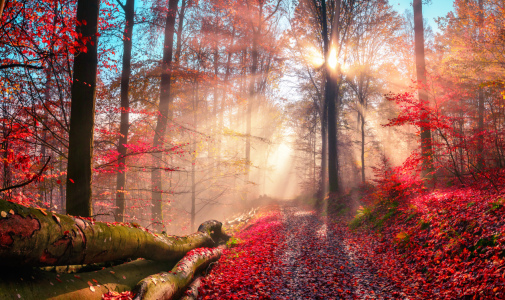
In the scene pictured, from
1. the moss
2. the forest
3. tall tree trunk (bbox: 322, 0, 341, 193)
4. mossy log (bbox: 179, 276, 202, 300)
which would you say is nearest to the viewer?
the forest

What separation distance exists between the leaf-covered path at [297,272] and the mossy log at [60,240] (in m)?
1.74

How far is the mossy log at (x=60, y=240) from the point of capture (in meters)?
2.79

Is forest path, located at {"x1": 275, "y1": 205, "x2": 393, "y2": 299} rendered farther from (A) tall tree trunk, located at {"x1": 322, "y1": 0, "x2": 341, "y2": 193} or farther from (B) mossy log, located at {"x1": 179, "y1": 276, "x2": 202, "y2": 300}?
(A) tall tree trunk, located at {"x1": 322, "y1": 0, "x2": 341, "y2": 193}

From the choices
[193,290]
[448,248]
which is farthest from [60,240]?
[448,248]

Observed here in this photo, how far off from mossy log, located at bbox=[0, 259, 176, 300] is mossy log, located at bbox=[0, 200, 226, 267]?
0.16m

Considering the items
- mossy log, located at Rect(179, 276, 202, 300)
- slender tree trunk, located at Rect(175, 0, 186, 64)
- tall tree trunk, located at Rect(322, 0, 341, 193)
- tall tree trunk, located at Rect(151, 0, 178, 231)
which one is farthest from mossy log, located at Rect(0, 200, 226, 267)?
tall tree trunk, located at Rect(322, 0, 341, 193)

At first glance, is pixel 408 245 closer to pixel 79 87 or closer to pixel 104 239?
pixel 104 239

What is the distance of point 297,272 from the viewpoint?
624 cm

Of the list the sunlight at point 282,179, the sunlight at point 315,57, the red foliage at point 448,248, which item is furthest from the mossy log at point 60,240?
the sunlight at point 282,179

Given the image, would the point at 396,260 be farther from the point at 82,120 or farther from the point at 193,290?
the point at 82,120

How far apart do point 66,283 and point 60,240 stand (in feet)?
2.05

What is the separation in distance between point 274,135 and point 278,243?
30.0 m

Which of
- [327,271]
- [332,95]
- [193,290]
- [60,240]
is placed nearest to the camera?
[60,240]

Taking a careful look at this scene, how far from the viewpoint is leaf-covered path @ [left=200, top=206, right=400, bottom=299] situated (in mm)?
5012
